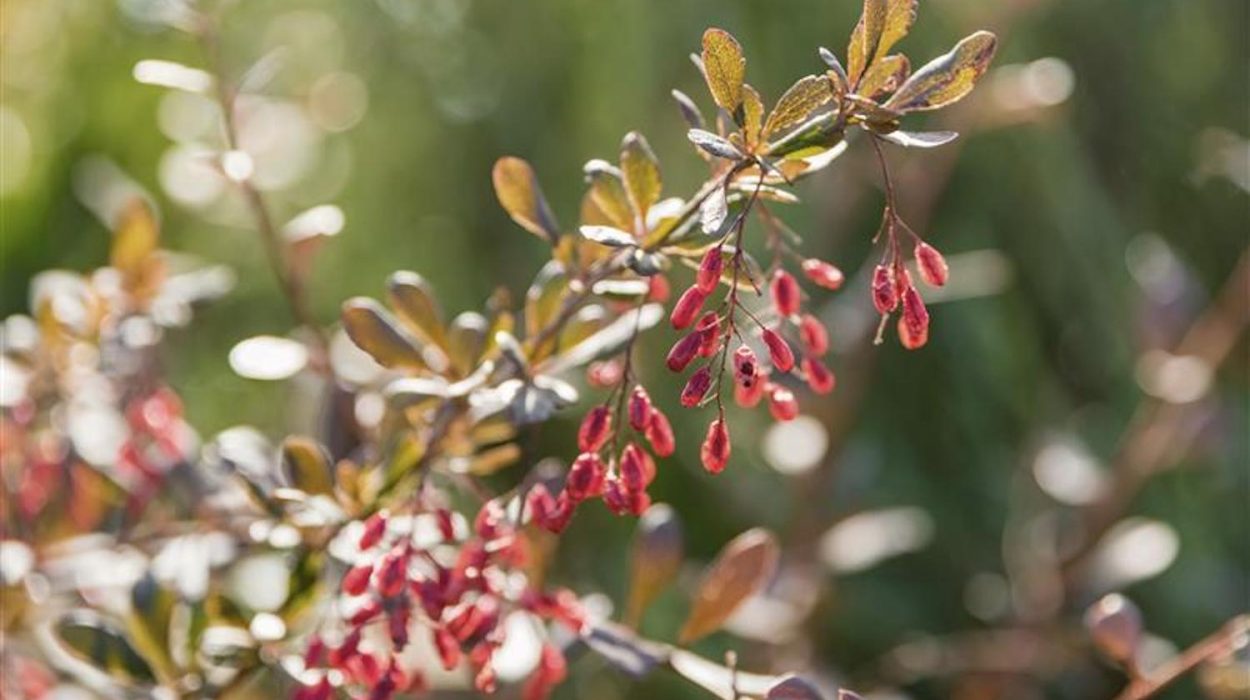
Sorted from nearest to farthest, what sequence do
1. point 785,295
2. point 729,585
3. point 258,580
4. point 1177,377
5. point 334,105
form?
point 785,295
point 729,585
point 258,580
point 1177,377
point 334,105

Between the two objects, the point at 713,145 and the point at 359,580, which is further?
the point at 359,580

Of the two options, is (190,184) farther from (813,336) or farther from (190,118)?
(813,336)

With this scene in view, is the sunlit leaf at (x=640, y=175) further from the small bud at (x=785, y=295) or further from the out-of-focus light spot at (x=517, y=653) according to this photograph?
the out-of-focus light spot at (x=517, y=653)

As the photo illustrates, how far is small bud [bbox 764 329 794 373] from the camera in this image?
1.72ft

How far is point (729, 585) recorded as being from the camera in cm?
71

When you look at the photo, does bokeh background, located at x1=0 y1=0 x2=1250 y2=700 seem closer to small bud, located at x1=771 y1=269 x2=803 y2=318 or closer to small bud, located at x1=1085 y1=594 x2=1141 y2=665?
small bud, located at x1=1085 y1=594 x2=1141 y2=665

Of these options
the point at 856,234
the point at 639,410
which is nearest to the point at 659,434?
the point at 639,410

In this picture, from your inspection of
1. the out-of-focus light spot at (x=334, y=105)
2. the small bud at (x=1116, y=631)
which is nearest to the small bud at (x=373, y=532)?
the small bud at (x=1116, y=631)

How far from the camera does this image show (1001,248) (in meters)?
1.57

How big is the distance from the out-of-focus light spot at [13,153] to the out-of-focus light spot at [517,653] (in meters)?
1.03

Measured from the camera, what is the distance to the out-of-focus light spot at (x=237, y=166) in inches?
31.1

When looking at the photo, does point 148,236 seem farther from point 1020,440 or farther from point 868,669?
point 1020,440

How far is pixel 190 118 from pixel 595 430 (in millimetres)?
923

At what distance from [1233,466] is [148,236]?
93cm
